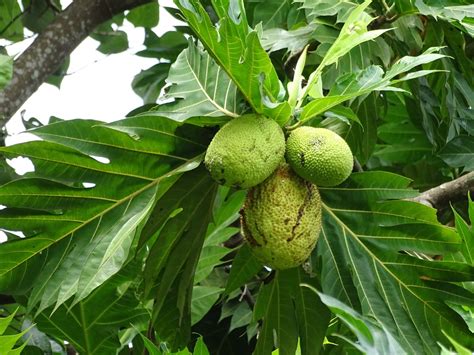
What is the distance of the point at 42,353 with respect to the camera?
5.59 feet

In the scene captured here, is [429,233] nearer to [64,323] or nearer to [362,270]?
[362,270]

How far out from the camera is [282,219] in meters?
1.36

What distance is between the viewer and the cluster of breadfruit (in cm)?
133

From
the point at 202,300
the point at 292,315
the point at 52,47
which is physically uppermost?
the point at 52,47

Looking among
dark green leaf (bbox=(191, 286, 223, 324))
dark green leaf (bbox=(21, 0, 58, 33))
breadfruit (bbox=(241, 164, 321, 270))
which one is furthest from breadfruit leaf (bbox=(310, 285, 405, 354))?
dark green leaf (bbox=(21, 0, 58, 33))

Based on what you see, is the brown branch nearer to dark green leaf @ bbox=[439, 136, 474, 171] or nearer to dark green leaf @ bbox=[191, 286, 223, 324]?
dark green leaf @ bbox=[439, 136, 474, 171]

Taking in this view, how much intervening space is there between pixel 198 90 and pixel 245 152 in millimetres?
238

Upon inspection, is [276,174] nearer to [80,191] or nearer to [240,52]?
[240,52]

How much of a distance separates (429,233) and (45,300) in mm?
610


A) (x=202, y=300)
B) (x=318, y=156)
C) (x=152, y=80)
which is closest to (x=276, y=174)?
(x=318, y=156)

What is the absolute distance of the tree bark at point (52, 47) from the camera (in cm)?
222

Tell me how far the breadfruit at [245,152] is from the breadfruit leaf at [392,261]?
0.21 meters

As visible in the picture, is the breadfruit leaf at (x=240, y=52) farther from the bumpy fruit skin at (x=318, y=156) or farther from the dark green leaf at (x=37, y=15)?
the dark green leaf at (x=37, y=15)

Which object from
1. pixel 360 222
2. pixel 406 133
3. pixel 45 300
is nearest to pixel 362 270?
pixel 360 222
